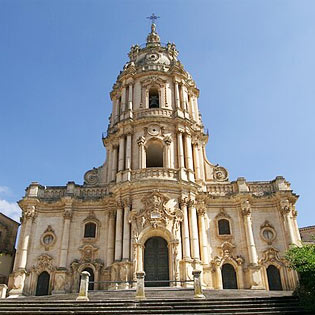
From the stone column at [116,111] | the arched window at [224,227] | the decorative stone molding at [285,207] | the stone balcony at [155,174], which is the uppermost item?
the stone column at [116,111]

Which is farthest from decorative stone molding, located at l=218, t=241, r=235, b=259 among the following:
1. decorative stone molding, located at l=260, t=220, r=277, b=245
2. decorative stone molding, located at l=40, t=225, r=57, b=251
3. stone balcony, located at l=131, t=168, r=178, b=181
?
decorative stone molding, located at l=40, t=225, r=57, b=251

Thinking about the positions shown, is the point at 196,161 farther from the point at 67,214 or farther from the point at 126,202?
the point at 67,214

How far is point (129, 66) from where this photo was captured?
121 feet

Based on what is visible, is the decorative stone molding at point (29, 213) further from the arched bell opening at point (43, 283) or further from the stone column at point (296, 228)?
the stone column at point (296, 228)

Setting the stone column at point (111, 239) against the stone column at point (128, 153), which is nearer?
the stone column at point (111, 239)

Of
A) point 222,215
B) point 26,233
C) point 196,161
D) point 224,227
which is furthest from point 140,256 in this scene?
point 196,161

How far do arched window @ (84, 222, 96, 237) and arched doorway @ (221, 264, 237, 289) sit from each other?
1100 centimetres

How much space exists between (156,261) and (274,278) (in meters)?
9.47

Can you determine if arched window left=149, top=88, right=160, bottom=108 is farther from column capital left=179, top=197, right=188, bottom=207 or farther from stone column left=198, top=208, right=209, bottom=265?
stone column left=198, top=208, right=209, bottom=265

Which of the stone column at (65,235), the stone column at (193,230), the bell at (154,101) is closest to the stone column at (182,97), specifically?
the bell at (154,101)

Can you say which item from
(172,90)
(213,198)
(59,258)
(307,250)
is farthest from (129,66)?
(307,250)

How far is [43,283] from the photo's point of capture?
2830cm

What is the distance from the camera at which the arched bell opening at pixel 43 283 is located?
27.9m

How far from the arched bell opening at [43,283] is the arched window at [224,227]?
1438 centimetres
